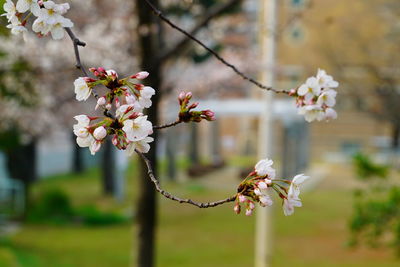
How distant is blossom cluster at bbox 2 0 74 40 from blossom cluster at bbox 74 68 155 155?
0.21m

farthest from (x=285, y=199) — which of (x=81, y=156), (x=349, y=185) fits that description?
(x=81, y=156)

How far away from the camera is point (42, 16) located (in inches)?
66.3

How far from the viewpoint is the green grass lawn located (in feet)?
36.6

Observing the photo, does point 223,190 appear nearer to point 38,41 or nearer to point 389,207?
point 38,41

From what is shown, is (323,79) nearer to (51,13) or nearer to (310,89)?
(310,89)

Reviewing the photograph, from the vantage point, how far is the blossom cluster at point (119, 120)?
1.41 metres

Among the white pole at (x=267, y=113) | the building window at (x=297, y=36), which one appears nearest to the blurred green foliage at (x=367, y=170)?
the white pole at (x=267, y=113)

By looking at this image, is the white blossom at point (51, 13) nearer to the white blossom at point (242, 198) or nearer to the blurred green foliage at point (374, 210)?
the white blossom at point (242, 198)

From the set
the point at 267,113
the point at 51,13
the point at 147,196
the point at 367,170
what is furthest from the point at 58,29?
the point at 367,170

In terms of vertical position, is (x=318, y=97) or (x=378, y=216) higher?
(x=318, y=97)

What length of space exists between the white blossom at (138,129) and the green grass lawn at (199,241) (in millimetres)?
Answer: 7805

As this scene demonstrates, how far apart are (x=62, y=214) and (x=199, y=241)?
3.90 metres

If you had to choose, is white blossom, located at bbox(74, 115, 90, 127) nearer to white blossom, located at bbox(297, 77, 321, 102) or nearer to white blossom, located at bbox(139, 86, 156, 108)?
white blossom, located at bbox(139, 86, 156, 108)


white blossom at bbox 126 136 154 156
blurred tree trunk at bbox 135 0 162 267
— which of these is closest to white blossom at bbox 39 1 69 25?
white blossom at bbox 126 136 154 156
